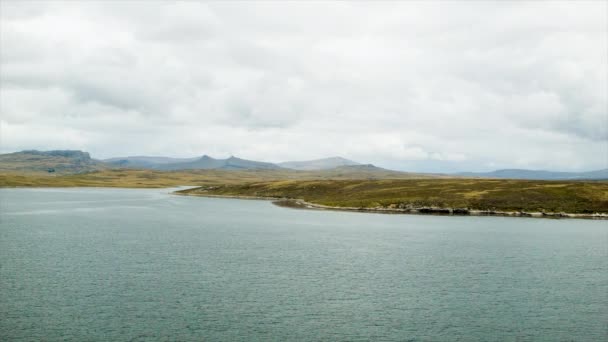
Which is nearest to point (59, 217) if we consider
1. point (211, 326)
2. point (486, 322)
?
point (211, 326)

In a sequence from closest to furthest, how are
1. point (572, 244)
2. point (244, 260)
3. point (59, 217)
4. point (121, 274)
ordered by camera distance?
1. point (121, 274)
2. point (244, 260)
3. point (572, 244)
4. point (59, 217)

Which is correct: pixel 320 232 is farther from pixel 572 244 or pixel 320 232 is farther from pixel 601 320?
pixel 601 320

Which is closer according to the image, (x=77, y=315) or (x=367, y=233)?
(x=77, y=315)

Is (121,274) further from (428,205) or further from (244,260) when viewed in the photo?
(428,205)

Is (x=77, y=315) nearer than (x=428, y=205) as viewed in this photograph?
Yes

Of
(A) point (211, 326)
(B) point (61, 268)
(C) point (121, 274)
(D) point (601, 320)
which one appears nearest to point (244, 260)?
(C) point (121, 274)

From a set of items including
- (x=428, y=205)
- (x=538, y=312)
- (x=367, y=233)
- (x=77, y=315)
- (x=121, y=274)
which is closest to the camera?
(x=77, y=315)
